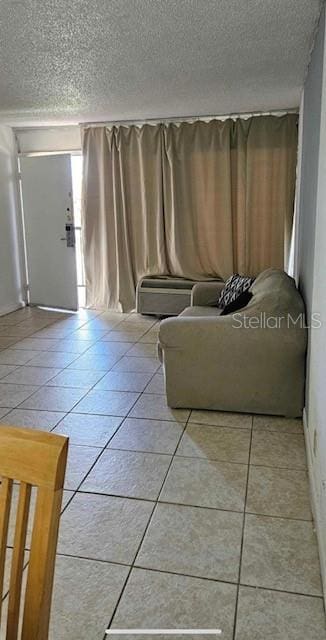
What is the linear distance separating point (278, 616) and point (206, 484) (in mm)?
781

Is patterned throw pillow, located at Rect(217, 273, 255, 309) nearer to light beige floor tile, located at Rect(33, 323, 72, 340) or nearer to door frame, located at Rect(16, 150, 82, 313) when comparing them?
light beige floor tile, located at Rect(33, 323, 72, 340)

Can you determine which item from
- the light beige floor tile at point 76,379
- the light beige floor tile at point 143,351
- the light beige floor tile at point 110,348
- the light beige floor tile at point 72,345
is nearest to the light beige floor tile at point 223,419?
the light beige floor tile at point 76,379

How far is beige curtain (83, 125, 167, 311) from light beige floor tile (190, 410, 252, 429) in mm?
2911

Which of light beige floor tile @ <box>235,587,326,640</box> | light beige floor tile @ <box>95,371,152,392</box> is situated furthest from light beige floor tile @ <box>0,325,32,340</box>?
light beige floor tile @ <box>235,587,326,640</box>

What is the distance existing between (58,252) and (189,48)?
3491 mm

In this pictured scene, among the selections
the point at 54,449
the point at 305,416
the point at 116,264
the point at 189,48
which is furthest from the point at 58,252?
the point at 54,449

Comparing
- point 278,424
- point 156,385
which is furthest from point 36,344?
point 278,424

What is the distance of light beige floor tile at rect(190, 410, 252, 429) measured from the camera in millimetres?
2914

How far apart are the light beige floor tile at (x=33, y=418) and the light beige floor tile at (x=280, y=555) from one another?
1444mm

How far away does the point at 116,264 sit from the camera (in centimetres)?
586

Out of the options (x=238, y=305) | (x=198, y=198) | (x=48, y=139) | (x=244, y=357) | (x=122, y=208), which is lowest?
(x=244, y=357)

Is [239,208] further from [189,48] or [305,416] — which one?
[305,416]

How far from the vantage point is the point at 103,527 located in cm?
201

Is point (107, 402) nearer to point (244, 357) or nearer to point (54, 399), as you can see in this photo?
point (54, 399)
